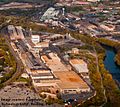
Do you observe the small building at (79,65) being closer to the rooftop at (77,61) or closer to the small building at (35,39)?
the rooftop at (77,61)

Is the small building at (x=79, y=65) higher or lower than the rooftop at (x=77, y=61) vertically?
higher

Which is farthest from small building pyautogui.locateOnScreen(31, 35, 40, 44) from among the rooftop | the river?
the river

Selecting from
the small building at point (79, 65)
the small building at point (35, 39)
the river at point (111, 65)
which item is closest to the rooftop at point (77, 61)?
the small building at point (79, 65)

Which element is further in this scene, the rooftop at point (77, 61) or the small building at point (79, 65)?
the rooftop at point (77, 61)

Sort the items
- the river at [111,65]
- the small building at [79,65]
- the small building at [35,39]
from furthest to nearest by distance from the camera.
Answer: the small building at [35,39] < the river at [111,65] < the small building at [79,65]

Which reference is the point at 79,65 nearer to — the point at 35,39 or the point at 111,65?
the point at 111,65

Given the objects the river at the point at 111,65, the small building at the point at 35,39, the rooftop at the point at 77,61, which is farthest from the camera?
the small building at the point at 35,39

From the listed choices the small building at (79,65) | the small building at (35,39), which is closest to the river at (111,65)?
the small building at (79,65)

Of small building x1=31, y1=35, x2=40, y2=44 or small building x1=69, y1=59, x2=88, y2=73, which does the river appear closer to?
small building x1=69, y1=59, x2=88, y2=73

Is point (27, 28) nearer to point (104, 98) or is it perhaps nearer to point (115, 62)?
point (115, 62)

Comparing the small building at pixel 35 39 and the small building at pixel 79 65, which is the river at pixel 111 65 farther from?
the small building at pixel 35 39
